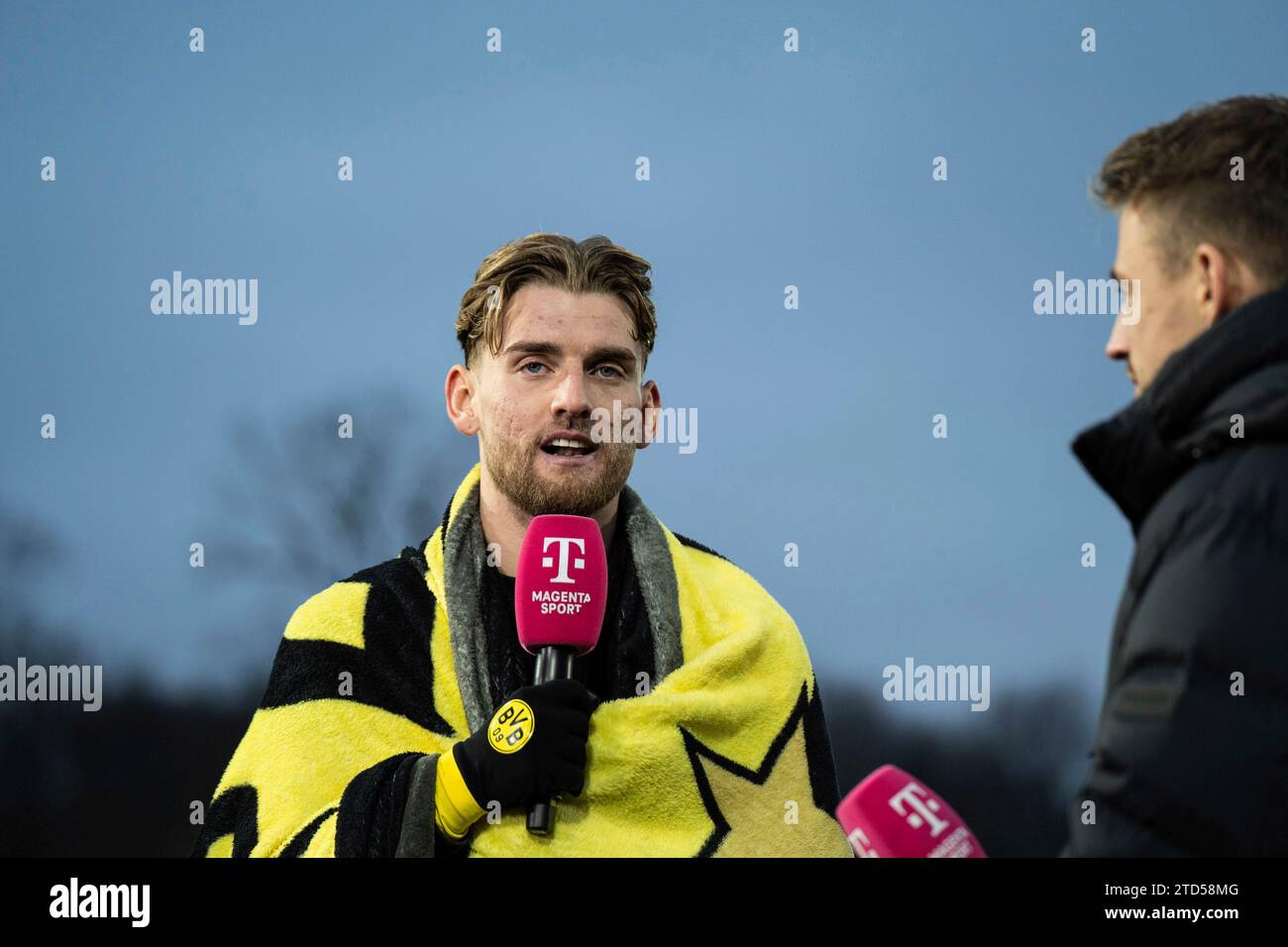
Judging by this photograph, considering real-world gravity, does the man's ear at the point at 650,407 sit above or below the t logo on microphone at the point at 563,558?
above

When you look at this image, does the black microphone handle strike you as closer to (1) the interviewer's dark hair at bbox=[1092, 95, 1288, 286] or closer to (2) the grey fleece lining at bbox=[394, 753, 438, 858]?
(2) the grey fleece lining at bbox=[394, 753, 438, 858]

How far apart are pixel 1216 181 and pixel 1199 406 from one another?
1.82 ft

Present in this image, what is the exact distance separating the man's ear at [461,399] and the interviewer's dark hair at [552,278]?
2.1 inches

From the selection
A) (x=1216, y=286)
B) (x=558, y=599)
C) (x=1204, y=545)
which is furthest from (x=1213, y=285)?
(x=558, y=599)

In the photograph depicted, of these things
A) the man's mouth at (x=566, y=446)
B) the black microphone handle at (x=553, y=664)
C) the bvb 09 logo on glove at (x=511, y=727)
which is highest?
the man's mouth at (x=566, y=446)

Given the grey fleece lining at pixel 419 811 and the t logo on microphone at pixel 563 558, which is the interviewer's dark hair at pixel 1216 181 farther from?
the grey fleece lining at pixel 419 811

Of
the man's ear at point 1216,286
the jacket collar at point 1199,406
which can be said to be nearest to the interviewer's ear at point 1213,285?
the man's ear at point 1216,286

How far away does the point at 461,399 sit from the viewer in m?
3.55

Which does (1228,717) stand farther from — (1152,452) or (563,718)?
(563,718)

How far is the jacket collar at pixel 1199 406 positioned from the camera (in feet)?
6.42

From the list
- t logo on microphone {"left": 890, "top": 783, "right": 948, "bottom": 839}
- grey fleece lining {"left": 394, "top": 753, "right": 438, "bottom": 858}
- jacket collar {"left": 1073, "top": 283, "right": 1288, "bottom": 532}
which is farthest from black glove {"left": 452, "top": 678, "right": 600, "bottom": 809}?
jacket collar {"left": 1073, "top": 283, "right": 1288, "bottom": 532}

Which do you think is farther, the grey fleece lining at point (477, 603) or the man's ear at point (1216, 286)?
the grey fleece lining at point (477, 603)

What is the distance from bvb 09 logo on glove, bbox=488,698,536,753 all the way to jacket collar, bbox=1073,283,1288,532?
1.28 m
